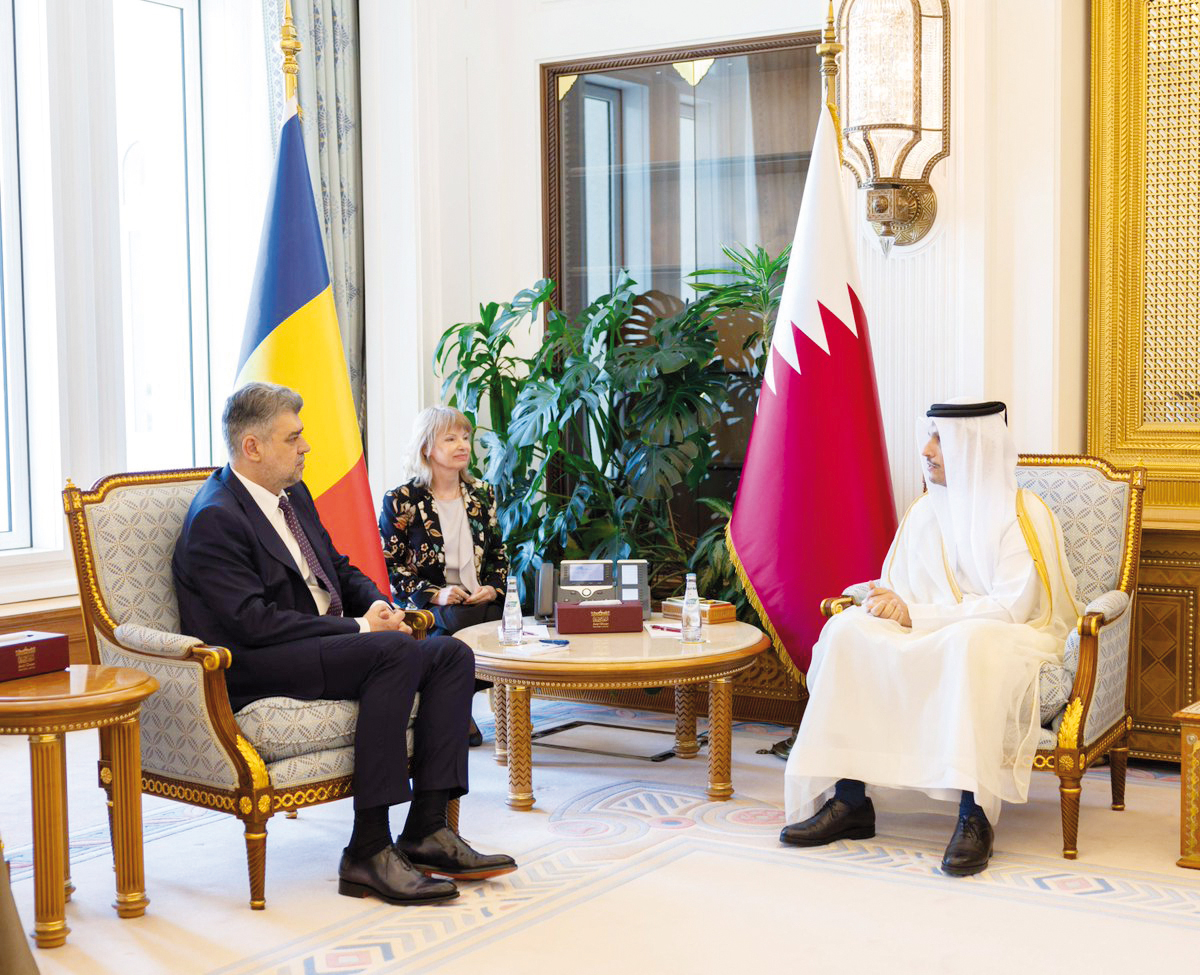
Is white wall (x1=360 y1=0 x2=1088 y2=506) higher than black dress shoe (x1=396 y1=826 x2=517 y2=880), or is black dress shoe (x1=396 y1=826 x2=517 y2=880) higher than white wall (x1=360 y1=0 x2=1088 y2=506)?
white wall (x1=360 y1=0 x2=1088 y2=506)

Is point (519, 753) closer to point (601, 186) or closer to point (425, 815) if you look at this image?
point (425, 815)

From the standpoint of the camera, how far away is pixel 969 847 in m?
3.56

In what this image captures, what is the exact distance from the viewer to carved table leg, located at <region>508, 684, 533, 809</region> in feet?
13.7

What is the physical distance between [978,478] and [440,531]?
193 centimetres

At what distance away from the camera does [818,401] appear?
4.70 meters

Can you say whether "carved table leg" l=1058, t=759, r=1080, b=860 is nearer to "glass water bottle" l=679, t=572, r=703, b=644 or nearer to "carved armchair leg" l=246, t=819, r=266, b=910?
"glass water bottle" l=679, t=572, r=703, b=644

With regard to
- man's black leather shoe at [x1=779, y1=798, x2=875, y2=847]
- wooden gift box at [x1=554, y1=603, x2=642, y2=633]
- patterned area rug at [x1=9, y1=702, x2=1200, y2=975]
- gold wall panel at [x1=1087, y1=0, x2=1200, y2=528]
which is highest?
gold wall panel at [x1=1087, y1=0, x2=1200, y2=528]

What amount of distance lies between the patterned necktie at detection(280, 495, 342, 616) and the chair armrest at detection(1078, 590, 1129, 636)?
1995 mm

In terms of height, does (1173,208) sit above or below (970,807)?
above

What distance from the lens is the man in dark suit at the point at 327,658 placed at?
3.43 meters

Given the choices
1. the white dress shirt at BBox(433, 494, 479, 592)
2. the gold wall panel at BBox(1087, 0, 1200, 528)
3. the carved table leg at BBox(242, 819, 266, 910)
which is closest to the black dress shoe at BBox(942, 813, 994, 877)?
the gold wall panel at BBox(1087, 0, 1200, 528)

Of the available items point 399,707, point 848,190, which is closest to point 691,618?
point 399,707

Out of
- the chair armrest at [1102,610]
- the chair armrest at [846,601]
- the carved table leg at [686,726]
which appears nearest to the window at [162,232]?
the carved table leg at [686,726]

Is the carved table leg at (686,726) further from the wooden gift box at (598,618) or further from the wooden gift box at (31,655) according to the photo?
the wooden gift box at (31,655)
